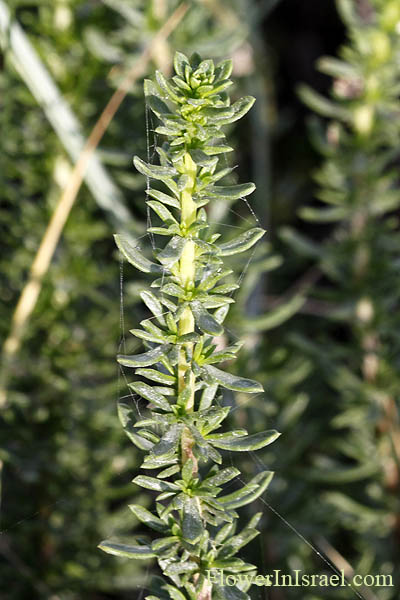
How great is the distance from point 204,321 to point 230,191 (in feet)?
0.45

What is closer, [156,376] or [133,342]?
[156,376]

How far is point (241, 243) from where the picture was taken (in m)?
0.68

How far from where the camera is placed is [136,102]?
1825mm

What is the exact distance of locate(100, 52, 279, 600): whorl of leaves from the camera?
1.97 feet

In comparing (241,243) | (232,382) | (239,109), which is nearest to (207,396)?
(232,382)

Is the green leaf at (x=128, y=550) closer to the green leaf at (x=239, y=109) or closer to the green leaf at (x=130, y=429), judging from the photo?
→ the green leaf at (x=130, y=429)

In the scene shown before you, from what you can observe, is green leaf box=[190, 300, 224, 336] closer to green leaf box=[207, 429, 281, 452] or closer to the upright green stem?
the upright green stem

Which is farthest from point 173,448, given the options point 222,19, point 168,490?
point 222,19

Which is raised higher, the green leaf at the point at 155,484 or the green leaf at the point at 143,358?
the green leaf at the point at 143,358

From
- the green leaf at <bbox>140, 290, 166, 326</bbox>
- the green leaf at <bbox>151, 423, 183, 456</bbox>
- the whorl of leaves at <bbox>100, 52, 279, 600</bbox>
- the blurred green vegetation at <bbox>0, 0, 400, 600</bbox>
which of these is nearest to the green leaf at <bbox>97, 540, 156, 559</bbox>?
the whorl of leaves at <bbox>100, 52, 279, 600</bbox>

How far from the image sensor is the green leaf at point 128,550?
1.99 feet

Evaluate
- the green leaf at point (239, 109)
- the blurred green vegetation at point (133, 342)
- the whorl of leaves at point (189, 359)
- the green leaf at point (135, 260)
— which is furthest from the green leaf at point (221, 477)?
the blurred green vegetation at point (133, 342)

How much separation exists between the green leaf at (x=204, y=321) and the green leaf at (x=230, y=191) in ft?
0.35

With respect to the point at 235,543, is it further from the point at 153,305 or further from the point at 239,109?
the point at 239,109
